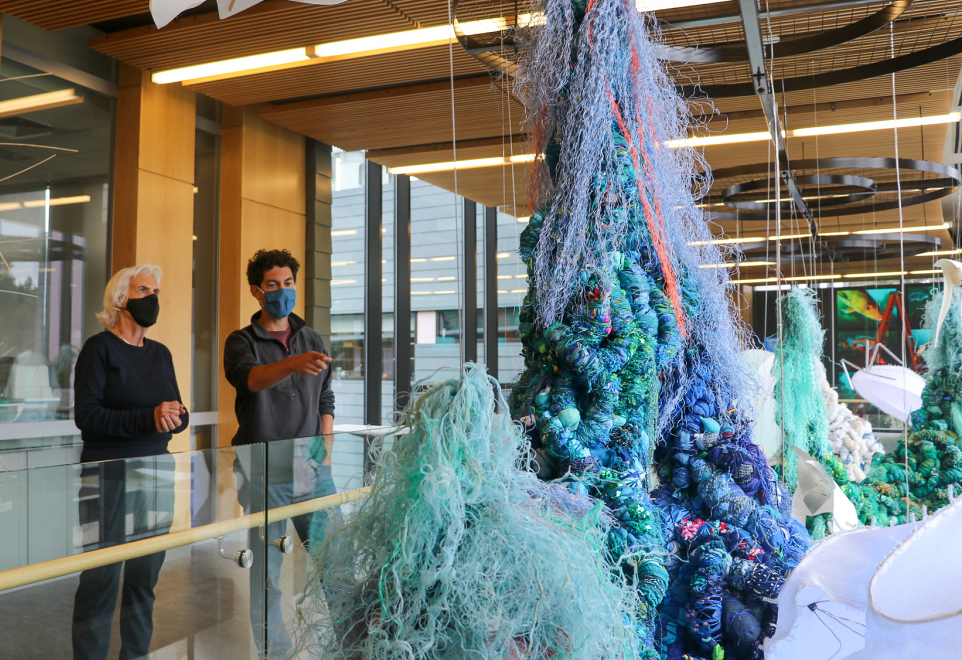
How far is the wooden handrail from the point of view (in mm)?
1717

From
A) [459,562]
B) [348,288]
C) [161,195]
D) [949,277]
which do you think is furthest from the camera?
[348,288]

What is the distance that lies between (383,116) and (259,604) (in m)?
4.32

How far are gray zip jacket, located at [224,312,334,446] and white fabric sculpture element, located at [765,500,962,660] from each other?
211 centimetres

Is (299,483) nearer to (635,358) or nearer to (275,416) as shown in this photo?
(275,416)

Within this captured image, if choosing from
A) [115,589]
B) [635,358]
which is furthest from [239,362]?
[635,358]

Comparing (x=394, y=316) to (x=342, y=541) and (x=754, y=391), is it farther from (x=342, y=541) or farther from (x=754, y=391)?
(x=342, y=541)

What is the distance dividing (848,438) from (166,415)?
11.8 ft

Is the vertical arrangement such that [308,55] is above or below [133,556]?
above

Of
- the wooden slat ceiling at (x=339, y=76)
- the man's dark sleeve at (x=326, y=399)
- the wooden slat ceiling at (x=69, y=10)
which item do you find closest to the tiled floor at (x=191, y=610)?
the man's dark sleeve at (x=326, y=399)

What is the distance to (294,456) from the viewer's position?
7.68ft

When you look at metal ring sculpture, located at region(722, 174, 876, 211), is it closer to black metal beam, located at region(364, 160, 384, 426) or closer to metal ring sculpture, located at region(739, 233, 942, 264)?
metal ring sculpture, located at region(739, 233, 942, 264)

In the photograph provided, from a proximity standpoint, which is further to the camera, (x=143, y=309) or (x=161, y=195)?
(x=161, y=195)

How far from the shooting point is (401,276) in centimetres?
848

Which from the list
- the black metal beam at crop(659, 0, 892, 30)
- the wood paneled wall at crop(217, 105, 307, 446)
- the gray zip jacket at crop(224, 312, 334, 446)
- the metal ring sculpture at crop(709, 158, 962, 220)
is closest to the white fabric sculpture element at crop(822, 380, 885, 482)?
the metal ring sculpture at crop(709, 158, 962, 220)
